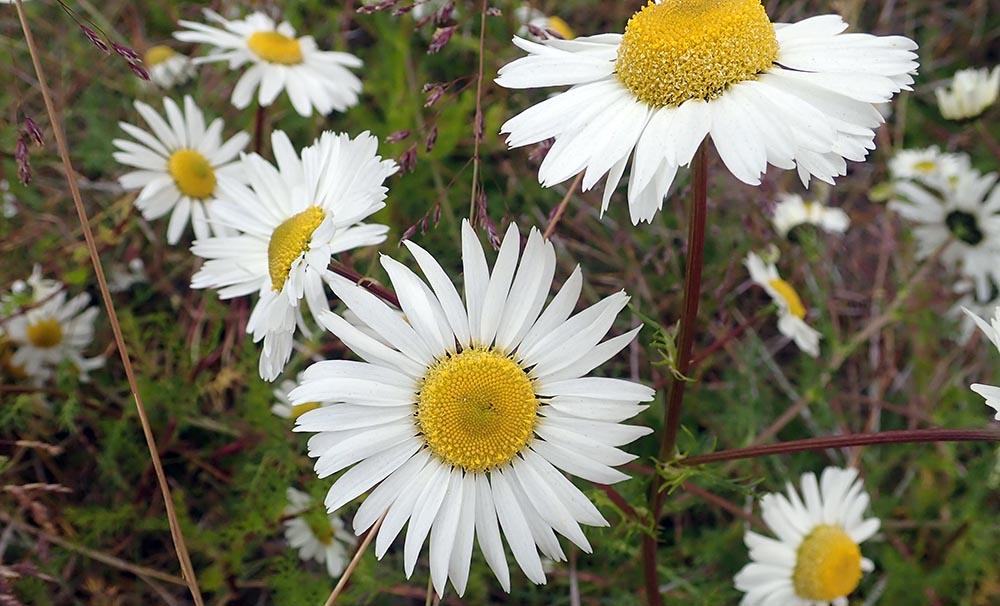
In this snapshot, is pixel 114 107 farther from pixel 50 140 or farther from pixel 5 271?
pixel 5 271

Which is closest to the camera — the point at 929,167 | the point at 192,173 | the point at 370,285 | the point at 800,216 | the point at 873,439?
the point at 873,439

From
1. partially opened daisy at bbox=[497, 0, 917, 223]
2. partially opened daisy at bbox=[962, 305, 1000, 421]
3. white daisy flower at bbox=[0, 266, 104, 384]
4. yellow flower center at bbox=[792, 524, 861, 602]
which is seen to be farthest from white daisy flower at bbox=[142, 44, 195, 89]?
partially opened daisy at bbox=[962, 305, 1000, 421]

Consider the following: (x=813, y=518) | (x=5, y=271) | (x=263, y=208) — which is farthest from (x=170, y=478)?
(x=813, y=518)

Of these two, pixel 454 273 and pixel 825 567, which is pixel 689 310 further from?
pixel 454 273

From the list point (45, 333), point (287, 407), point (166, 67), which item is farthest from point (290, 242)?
point (166, 67)

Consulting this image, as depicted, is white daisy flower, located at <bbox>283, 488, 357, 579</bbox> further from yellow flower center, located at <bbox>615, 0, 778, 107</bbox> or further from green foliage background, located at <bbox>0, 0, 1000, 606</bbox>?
yellow flower center, located at <bbox>615, 0, 778, 107</bbox>
